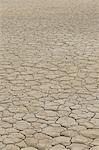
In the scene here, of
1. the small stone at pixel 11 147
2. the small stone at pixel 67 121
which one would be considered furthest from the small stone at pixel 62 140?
the small stone at pixel 11 147

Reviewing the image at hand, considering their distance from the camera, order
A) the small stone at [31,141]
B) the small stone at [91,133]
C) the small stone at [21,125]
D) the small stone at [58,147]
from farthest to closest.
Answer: the small stone at [21,125], the small stone at [91,133], the small stone at [31,141], the small stone at [58,147]

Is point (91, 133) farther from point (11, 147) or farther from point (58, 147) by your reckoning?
point (11, 147)

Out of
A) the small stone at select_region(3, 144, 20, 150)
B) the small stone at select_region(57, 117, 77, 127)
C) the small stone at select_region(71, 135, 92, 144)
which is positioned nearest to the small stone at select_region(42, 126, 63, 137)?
the small stone at select_region(57, 117, 77, 127)

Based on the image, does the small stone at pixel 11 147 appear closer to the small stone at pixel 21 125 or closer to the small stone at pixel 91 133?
the small stone at pixel 21 125

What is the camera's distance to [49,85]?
592 centimetres

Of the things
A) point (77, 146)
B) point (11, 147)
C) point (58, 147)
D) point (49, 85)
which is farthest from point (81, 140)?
point (49, 85)

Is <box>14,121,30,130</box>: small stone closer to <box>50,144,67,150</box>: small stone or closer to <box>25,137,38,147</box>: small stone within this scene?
<box>25,137,38,147</box>: small stone

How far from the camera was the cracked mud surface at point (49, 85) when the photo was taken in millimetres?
4184

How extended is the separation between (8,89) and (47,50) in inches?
107

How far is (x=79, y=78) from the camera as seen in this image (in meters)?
6.21

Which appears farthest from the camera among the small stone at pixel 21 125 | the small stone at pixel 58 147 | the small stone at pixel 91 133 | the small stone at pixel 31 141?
the small stone at pixel 21 125

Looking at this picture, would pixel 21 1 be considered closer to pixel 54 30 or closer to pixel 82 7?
pixel 82 7

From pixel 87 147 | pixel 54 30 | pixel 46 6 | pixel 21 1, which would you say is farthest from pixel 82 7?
pixel 87 147

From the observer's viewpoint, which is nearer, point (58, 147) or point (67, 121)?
point (58, 147)
